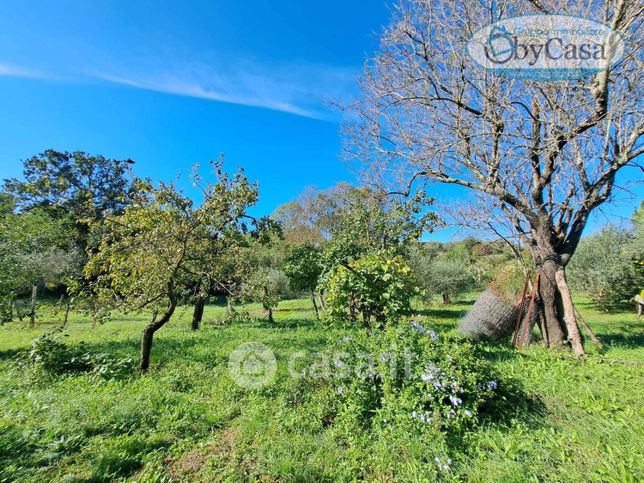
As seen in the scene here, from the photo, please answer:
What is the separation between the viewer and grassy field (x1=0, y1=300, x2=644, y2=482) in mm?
2297

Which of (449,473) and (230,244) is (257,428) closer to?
(449,473)

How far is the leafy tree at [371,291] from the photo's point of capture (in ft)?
15.0

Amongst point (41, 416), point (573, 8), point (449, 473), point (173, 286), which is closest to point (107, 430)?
point (41, 416)

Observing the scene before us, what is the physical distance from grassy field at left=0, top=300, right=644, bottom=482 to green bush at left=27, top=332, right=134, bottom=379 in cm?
24

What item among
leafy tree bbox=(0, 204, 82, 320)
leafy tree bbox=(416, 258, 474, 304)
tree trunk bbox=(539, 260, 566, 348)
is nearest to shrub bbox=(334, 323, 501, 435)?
tree trunk bbox=(539, 260, 566, 348)

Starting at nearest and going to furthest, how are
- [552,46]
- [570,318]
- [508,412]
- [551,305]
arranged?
[508,412] < [552,46] < [570,318] < [551,305]

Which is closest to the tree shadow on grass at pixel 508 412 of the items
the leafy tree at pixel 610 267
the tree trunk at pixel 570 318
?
the tree trunk at pixel 570 318

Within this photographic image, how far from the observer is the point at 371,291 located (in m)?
4.68

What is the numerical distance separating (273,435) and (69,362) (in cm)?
448

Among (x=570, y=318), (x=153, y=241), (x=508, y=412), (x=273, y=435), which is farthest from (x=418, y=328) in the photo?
(x=153, y=241)

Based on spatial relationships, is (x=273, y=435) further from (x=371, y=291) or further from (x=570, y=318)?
(x=570, y=318)

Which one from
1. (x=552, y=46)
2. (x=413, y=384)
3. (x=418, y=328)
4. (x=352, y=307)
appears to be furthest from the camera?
(x=352, y=307)

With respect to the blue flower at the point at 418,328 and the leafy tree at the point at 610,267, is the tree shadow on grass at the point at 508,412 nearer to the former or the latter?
the blue flower at the point at 418,328

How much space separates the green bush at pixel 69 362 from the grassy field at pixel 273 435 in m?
0.24
